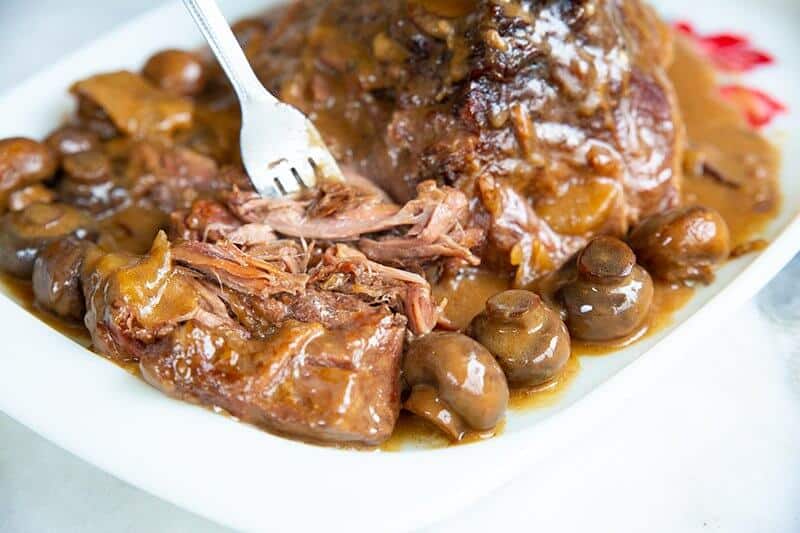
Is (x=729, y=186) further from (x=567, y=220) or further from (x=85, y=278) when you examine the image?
(x=85, y=278)

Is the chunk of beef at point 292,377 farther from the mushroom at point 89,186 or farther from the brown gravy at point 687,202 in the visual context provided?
the mushroom at point 89,186

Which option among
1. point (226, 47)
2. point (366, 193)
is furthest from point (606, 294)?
point (226, 47)

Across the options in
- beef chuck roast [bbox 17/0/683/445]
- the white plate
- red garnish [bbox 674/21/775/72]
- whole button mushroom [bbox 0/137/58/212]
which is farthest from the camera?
red garnish [bbox 674/21/775/72]

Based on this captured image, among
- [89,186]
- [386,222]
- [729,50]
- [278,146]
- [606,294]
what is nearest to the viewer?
[606,294]

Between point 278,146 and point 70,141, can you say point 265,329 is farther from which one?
point 70,141

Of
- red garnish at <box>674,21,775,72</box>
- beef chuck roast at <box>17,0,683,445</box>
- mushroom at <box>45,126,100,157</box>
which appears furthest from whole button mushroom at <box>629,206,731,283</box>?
mushroom at <box>45,126,100,157</box>

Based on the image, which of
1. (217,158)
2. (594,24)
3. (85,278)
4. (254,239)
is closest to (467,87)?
(594,24)

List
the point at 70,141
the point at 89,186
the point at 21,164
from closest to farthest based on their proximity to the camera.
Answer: the point at 21,164, the point at 89,186, the point at 70,141

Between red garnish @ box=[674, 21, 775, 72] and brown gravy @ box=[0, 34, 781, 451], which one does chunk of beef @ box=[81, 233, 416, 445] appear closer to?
brown gravy @ box=[0, 34, 781, 451]
